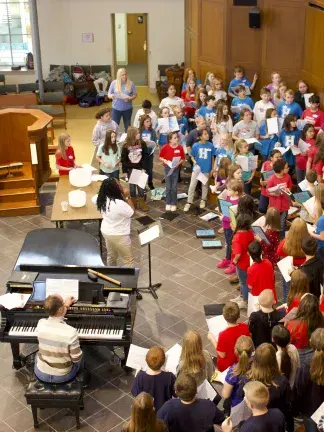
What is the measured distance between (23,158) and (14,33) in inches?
318

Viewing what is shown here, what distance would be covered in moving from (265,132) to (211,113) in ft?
3.94

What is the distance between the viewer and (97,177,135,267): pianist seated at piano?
8.70 m

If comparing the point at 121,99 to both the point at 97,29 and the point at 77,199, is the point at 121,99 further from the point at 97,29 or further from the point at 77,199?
the point at 97,29

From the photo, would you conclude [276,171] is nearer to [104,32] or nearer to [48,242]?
[48,242]

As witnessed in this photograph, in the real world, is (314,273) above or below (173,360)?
above

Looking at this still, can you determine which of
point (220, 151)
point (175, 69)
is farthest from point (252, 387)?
point (175, 69)

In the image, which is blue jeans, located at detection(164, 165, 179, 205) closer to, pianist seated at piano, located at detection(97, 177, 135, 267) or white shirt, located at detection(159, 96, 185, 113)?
white shirt, located at detection(159, 96, 185, 113)

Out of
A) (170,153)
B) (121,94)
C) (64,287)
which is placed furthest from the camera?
(121,94)

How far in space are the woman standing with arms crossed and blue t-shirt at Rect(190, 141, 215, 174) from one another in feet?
9.09

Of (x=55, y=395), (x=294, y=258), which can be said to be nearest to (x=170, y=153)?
(x=294, y=258)

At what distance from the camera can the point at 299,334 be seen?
262 inches

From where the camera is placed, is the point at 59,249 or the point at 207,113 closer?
the point at 59,249

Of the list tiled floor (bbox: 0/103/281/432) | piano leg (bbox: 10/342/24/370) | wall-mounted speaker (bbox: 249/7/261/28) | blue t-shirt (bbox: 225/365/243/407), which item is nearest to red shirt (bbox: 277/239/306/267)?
tiled floor (bbox: 0/103/281/432)

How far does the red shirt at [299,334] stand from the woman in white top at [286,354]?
419 mm
